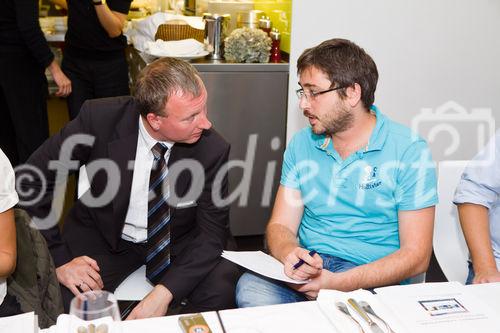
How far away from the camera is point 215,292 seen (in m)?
1.99

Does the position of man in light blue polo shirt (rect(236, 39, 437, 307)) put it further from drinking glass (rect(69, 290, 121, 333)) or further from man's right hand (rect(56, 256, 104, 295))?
drinking glass (rect(69, 290, 121, 333))

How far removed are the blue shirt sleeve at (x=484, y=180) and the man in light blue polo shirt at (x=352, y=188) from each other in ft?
0.53

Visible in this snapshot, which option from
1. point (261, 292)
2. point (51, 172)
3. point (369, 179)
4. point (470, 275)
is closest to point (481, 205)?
point (470, 275)

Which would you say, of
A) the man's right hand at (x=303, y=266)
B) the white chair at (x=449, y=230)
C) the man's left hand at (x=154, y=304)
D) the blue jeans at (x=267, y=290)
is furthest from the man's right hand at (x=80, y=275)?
the white chair at (x=449, y=230)

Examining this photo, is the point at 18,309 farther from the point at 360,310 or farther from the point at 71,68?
the point at 71,68

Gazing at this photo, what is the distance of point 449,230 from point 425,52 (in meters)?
1.31

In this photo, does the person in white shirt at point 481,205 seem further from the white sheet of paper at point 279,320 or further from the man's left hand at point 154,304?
the man's left hand at point 154,304

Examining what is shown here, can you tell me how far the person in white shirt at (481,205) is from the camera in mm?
1878

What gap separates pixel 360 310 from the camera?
47.9 inches

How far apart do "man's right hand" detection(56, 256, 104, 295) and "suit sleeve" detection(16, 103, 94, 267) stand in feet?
0.20

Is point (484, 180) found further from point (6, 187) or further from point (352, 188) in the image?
point (6, 187)

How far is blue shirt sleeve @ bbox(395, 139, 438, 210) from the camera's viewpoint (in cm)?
180

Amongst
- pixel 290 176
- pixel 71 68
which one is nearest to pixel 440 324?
pixel 290 176

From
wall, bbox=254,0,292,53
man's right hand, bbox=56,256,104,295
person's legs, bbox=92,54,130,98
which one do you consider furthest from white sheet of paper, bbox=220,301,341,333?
person's legs, bbox=92,54,130,98
